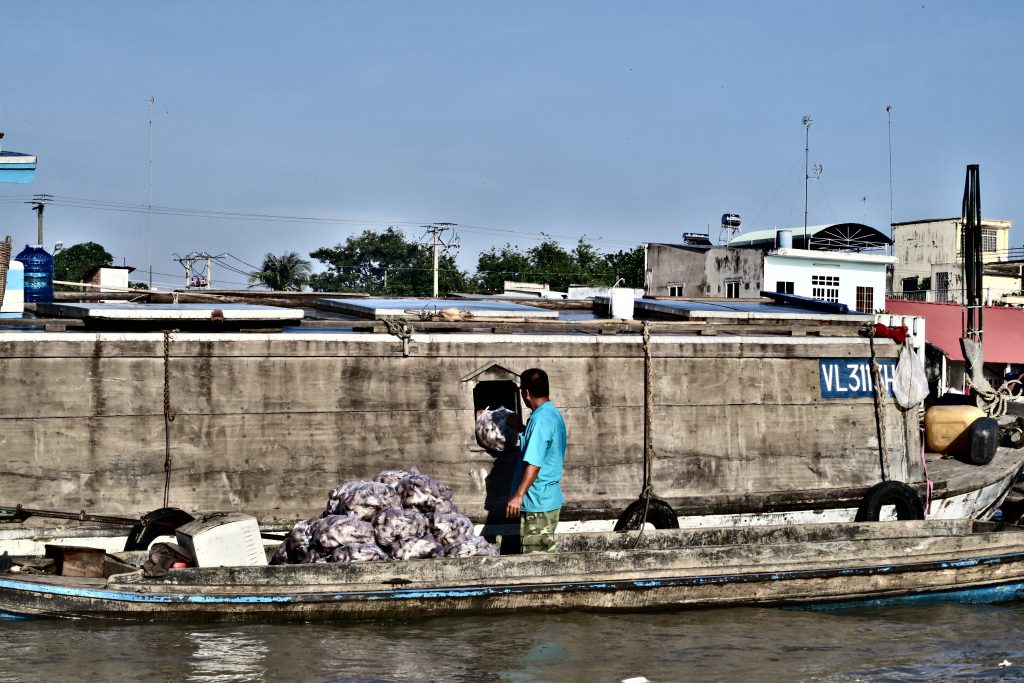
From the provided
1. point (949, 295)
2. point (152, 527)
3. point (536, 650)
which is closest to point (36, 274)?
point (152, 527)

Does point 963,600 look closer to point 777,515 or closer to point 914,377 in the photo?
point 777,515

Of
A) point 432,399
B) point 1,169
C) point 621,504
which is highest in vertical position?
point 1,169

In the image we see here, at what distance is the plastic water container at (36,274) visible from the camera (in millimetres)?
11547

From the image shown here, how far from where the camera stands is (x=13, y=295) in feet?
33.9

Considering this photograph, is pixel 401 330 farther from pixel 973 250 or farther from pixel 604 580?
pixel 973 250

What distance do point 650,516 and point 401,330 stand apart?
292 centimetres

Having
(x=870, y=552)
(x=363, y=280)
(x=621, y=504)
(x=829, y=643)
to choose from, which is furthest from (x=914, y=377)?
(x=363, y=280)

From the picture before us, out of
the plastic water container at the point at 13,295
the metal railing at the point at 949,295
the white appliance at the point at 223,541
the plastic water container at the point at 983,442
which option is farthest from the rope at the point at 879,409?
the metal railing at the point at 949,295

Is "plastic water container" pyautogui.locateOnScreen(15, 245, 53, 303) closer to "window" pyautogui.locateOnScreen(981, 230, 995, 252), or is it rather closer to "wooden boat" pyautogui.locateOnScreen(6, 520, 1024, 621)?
"wooden boat" pyautogui.locateOnScreen(6, 520, 1024, 621)

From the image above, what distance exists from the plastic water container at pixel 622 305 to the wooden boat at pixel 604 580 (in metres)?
2.82

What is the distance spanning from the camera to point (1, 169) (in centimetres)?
1075

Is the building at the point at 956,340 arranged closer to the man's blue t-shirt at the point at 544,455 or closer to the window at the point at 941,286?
the window at the point at 941,286

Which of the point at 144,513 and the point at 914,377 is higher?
the point at 914,377

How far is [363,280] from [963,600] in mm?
60188
